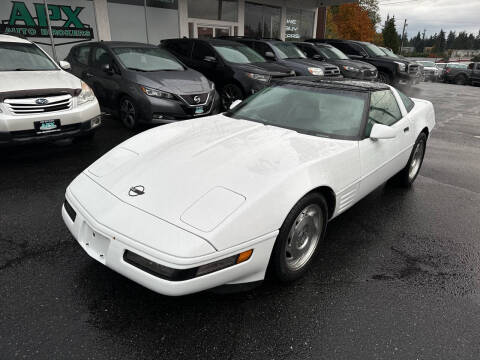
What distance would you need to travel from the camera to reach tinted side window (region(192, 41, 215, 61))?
893cm

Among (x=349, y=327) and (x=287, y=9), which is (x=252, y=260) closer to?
(x=349, y=327)

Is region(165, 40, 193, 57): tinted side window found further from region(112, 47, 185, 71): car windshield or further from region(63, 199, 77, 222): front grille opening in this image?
region(63, 199, 77, 222): front grille opening

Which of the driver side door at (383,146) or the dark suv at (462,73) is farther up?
the driver side door at (383,146)

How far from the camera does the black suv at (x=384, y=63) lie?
46.7ft

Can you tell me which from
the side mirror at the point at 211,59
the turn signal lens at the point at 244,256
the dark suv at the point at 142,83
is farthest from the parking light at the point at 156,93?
the turn signal lens at the point at 244,256

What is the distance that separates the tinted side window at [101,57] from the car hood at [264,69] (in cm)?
289

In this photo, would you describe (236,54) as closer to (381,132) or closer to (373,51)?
(381,132)

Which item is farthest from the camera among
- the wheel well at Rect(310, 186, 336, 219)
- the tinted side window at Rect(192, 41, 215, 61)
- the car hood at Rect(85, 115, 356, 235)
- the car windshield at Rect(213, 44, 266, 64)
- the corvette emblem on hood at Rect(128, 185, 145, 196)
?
the tinted side window at Rect(192, 41, 215, 61)

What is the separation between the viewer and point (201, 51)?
9.09 meters

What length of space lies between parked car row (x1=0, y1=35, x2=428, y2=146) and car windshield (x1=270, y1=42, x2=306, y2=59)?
0.05m

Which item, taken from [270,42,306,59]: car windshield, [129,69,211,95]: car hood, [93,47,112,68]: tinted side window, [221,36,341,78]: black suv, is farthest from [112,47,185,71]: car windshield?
[270,42,306,59]: car windshield

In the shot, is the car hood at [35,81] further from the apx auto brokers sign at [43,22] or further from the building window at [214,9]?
the building window at [214,9]

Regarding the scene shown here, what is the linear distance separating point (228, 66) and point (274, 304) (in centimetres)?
694

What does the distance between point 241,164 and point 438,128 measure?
7.68m
